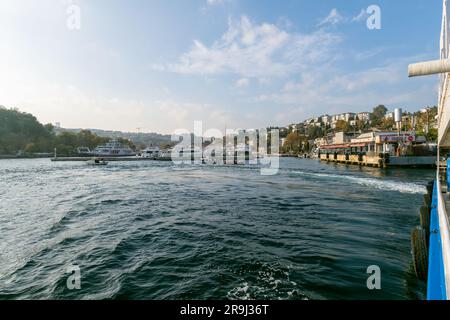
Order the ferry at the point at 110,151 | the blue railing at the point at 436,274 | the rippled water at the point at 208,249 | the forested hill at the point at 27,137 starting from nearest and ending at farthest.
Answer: the blue railing at the point at 436,274 → the rippled water at the point at 208,249 → the ferry at the point at 110,151 → the forested hill at the point at 27,137

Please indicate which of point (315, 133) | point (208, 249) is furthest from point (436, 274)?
point (315, 133)

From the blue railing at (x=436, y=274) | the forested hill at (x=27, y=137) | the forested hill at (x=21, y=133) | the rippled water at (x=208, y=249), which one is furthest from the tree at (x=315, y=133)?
the blue railing at (x=436, y=274)

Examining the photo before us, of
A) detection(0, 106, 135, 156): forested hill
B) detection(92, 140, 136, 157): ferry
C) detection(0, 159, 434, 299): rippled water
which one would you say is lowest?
detection(0, 159, 434, 299): rippled water

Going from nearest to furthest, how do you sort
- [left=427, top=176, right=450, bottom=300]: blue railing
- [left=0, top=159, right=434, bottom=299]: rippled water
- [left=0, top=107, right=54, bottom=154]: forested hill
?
[left=427, top=176, right=450, bottom=300]: blue railing, [left=0, top=159, right=434, bottom=299]: rippled water, [left=0, top=107, right=54, bottom=154]: forested hill

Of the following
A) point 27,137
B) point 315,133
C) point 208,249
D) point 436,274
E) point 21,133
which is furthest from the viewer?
point 315,133

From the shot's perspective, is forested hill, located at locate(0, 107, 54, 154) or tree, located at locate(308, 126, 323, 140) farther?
tree, located at locate(308, 126, 323, 140)

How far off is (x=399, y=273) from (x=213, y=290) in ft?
19.2

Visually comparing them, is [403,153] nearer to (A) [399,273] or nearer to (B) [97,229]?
(A) [399,273]

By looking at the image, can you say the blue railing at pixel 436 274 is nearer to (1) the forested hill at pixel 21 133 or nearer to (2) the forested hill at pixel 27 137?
(2) the forested hill at pixel 27 137

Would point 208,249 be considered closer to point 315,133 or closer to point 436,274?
point 436,274

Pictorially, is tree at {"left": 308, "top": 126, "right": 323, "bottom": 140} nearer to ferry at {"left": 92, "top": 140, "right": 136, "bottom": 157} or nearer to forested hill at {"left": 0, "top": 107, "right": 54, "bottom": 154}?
ferry at {"left": 92, "top": 140, "right": 136, "bottom": 157}

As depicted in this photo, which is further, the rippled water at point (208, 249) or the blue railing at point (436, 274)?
the rippled water at point (208, 249)

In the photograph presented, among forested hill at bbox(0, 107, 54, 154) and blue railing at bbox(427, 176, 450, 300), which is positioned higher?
forested hill at bbox(0, 107, 54, 154)

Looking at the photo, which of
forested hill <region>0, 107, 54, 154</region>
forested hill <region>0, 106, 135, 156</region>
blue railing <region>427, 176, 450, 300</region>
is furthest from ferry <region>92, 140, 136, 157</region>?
blue railing <region>427, 176, 450, 300</region>
